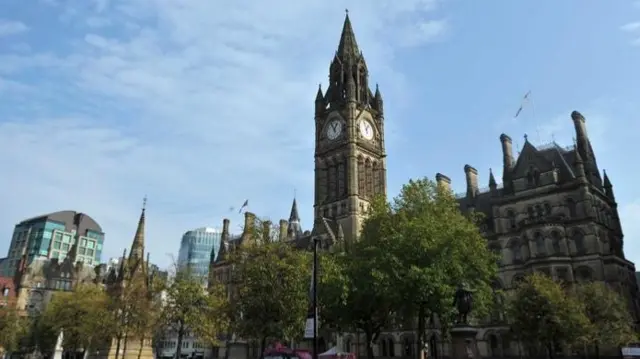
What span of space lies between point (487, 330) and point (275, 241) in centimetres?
2519

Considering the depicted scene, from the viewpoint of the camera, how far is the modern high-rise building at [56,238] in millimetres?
137125

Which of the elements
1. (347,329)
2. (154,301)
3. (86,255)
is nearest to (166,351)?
(86,255)

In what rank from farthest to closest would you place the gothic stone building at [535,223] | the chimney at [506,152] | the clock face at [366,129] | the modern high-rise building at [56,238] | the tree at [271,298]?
the modern high-rise building at [56,238], the clock face at [366,129], the chimney at [506,152], the gothic stone building at [535,223], the tree at [271,298]

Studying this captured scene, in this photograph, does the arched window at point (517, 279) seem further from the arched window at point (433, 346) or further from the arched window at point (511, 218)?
the arched window at point (433, 346)

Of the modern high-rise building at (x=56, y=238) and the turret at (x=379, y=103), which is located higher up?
the turret at (x=379, y=103)

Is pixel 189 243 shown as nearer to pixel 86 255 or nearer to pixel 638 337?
pixel 86 255

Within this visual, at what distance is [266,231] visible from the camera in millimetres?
34344

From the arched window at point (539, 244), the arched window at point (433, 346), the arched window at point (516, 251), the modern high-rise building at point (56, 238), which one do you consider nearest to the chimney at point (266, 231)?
the arched window at point (433, 346)

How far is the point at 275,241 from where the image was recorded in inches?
1368

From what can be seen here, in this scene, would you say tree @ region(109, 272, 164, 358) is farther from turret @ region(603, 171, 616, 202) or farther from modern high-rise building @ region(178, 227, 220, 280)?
modern high-rise building @ region(178, 227, 220, 280)

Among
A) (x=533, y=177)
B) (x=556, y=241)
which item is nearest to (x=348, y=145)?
(x=533, y=177)

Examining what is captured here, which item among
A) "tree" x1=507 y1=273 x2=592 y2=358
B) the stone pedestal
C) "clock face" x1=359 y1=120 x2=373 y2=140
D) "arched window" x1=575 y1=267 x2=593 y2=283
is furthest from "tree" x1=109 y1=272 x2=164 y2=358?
"arched window" x1=575 y1=267 x2=593 y2=283

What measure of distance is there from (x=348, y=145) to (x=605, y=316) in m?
41.2

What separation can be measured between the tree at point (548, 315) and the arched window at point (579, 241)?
332 inches
